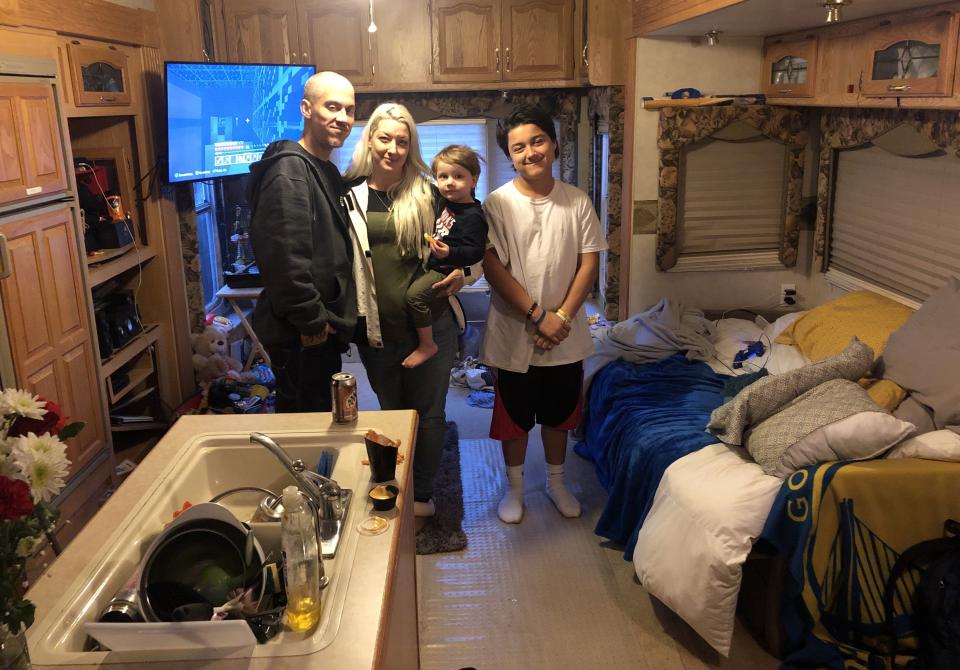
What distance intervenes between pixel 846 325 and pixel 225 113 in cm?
289

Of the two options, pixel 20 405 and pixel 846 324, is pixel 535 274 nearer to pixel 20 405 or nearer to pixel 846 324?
pixel 846 324

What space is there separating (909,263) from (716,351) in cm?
81

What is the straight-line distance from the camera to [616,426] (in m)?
3.10

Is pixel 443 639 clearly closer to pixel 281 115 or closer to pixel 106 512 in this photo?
pixel 106 512

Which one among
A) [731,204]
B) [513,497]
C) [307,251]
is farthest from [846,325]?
[307,251]

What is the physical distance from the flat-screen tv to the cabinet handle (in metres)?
1.29

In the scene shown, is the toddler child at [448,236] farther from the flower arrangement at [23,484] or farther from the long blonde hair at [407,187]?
the flower arrangement at [23,484]

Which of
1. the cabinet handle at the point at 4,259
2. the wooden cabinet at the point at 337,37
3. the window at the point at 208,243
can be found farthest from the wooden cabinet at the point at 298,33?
the cabinet handle at the point at 4,259

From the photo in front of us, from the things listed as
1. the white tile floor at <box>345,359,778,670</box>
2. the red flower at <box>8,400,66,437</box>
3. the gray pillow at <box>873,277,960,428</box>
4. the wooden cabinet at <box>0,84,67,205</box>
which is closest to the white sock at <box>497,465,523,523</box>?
the white tile floor at <box>345,359,778,670</box>

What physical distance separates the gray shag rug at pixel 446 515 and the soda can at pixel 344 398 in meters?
1.15

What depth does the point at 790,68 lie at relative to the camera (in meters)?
3.51

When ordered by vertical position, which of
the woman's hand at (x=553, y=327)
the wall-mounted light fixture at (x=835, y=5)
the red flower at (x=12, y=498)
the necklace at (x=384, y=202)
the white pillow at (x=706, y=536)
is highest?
the wall-mounted light fixture at (x=835, y=5)

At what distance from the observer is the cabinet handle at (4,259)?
246 cm

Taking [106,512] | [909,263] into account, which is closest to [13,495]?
[106,512]
